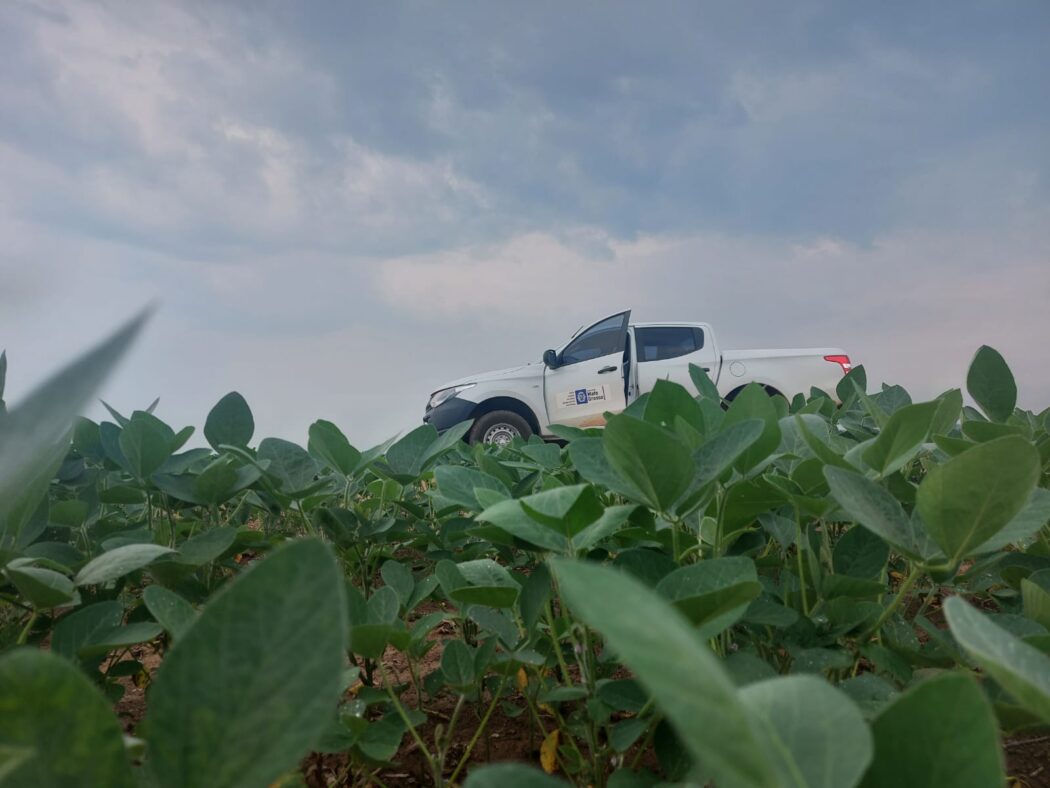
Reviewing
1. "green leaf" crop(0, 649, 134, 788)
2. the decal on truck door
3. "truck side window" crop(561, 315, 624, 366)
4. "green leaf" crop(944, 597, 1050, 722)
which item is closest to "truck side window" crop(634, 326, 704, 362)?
"truck side window" crop(561, 315, 624, 366)

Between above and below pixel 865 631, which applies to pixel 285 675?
above

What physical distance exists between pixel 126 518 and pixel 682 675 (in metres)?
1.24

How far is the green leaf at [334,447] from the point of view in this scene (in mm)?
857

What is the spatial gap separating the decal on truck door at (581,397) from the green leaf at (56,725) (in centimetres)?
1018

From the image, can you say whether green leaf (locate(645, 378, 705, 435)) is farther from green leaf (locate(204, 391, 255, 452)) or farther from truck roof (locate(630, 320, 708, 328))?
truck roof (locate(630, 320, 708, 328))

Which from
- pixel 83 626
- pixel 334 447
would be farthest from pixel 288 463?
pixel 83 626

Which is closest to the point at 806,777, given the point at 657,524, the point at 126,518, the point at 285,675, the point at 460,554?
the point at 285,675

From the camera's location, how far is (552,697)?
0.59 m

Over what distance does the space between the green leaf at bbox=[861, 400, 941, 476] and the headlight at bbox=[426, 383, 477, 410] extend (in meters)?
10.2

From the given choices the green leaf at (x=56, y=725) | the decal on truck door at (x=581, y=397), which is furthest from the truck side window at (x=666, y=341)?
the green leaf at (x=56, y=725)

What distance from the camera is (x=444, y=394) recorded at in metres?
11.3

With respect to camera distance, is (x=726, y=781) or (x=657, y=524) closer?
(x=726, y=781)

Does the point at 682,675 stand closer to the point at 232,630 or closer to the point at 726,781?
the point at 726,781

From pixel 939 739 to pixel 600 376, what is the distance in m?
10.2
